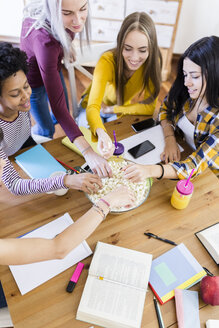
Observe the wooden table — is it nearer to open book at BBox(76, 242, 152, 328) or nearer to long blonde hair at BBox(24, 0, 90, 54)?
open book at BBox(76, 242, 152, 328)

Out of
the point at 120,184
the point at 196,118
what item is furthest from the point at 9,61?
the point at 196,118

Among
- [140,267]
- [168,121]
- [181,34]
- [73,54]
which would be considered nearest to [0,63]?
[73,54]

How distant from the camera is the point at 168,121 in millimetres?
1514

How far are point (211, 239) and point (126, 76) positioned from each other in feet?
3.71

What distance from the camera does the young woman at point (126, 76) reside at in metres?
1.45

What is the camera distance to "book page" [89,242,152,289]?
3.22 ft

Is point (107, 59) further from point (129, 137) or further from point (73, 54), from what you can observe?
point (129, 137)

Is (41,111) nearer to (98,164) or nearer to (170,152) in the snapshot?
(98,164)

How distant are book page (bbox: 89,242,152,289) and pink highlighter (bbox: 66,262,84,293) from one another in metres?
0.04

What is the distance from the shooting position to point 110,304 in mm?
927

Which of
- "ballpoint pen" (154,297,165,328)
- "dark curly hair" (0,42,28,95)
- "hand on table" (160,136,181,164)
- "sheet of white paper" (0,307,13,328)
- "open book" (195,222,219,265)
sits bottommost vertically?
"sheet of white paper" (0,307,13,328)

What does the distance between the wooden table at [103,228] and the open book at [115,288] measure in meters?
0.03

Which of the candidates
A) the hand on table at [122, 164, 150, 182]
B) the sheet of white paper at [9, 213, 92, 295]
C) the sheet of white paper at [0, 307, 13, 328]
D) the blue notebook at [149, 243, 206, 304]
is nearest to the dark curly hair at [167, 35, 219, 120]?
the hand on table at [122, 164, 150, 182]

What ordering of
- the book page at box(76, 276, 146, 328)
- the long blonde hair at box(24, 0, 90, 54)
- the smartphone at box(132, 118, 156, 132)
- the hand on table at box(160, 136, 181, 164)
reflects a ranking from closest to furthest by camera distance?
the book page at box(76, 276, 146, 328), the long blonde hair at box(24, 0, 90, 54), the hand on table at box(160, 136, 181, 164), the smartphone at box(132, 118, 156, 132)
